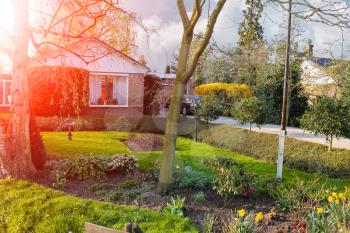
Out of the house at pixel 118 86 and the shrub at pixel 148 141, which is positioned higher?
the house at pixel 118 86

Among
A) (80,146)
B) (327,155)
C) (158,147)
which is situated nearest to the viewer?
(327,155)

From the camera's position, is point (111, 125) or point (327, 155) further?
point (111, 125)

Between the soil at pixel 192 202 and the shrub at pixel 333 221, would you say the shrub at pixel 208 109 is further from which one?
the shrub at pixel 333 221

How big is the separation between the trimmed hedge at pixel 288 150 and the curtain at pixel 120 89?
8.22 meters

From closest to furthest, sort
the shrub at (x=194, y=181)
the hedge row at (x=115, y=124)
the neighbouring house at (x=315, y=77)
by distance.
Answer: the shrub at (x=194, y=181) < the hedge row at (x=115, y=124) < the neighbouring house at (x=315, y=77)

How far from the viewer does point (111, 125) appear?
21625 mm

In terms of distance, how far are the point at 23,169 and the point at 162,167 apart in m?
3.09

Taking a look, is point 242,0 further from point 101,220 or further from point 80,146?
point 80,146

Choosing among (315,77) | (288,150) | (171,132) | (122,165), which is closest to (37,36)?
(122,165)

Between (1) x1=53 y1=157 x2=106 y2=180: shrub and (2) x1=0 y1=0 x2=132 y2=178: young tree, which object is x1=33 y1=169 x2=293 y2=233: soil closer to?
(1) x1=53 y1=157 x2=106 y2=180: shrub

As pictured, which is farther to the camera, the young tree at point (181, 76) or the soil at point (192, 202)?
the young tree at point (181, 76)

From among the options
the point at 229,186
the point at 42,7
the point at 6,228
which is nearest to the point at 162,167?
the point at 229,186

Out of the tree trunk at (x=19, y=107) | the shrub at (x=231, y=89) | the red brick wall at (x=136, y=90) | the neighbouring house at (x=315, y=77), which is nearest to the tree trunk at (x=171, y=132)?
the tree trunk at (x=19, y=107)

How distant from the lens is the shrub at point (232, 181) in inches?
275
